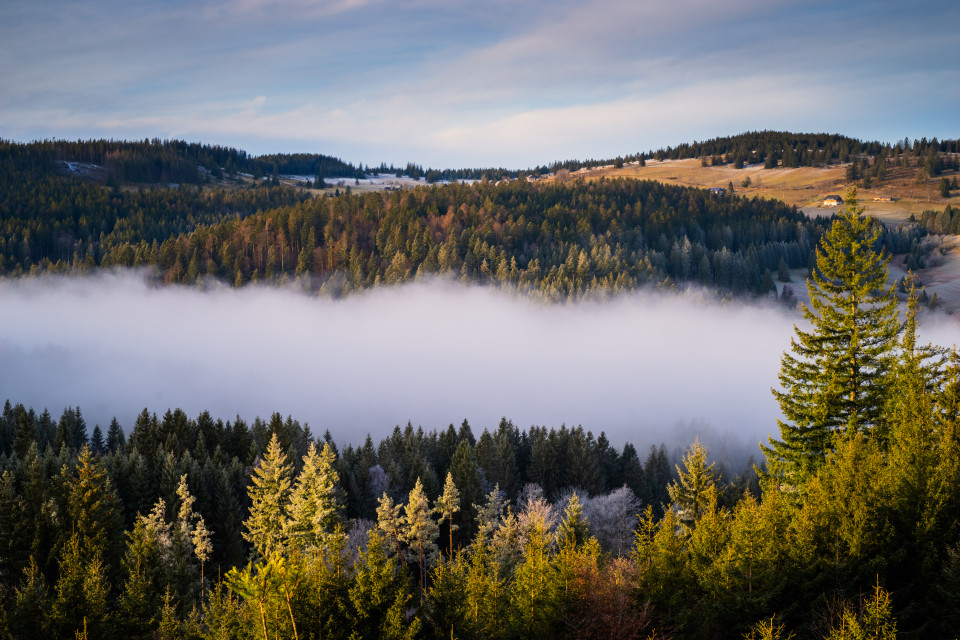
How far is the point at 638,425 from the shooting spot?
176m

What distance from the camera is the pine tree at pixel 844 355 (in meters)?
29.3

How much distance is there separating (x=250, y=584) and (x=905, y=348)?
2883cm

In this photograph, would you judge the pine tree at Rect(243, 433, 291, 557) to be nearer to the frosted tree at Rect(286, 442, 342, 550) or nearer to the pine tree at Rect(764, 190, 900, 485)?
the frosted tree at Rect(286, 442, 342, 550)

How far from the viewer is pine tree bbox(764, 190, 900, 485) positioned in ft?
96.2

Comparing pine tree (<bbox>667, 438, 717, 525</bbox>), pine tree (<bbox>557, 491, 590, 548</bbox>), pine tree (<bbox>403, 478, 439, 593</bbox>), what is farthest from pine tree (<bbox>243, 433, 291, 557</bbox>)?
pine tree (<bbox>667, 438, 717, 525</bbox>)

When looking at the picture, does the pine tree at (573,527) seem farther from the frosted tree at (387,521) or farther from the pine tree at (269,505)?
the pine tree at (269,505)

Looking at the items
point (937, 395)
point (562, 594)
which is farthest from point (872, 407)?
point (562, 594)

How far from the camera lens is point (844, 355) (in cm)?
2925

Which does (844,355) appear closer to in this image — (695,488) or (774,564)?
(774,564)

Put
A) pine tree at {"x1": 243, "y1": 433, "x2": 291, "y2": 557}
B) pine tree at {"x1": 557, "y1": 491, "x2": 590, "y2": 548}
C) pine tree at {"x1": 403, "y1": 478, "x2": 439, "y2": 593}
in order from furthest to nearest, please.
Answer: pine tree at {"x1": 403, "y1": 478, "x2": 439, "y2": 593} → pine tree at {"x1": 243, "y1": 433, "x2": 291, "y2": 557} → pine tree at {"x1": 557, "y1": 491, "x2": 590, "y2": 548}

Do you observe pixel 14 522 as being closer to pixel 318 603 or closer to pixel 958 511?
pixel 318 603

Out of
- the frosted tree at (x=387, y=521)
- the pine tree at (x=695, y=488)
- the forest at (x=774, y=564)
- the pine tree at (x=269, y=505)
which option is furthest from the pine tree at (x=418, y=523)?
the pine tree at (x=695, y=488)

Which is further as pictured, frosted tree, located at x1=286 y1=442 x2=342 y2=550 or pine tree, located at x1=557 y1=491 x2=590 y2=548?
pine tree, located at x1=557 y1=491 x2=590 y2=548

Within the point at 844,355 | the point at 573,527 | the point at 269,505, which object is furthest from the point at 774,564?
the point at 269,505
